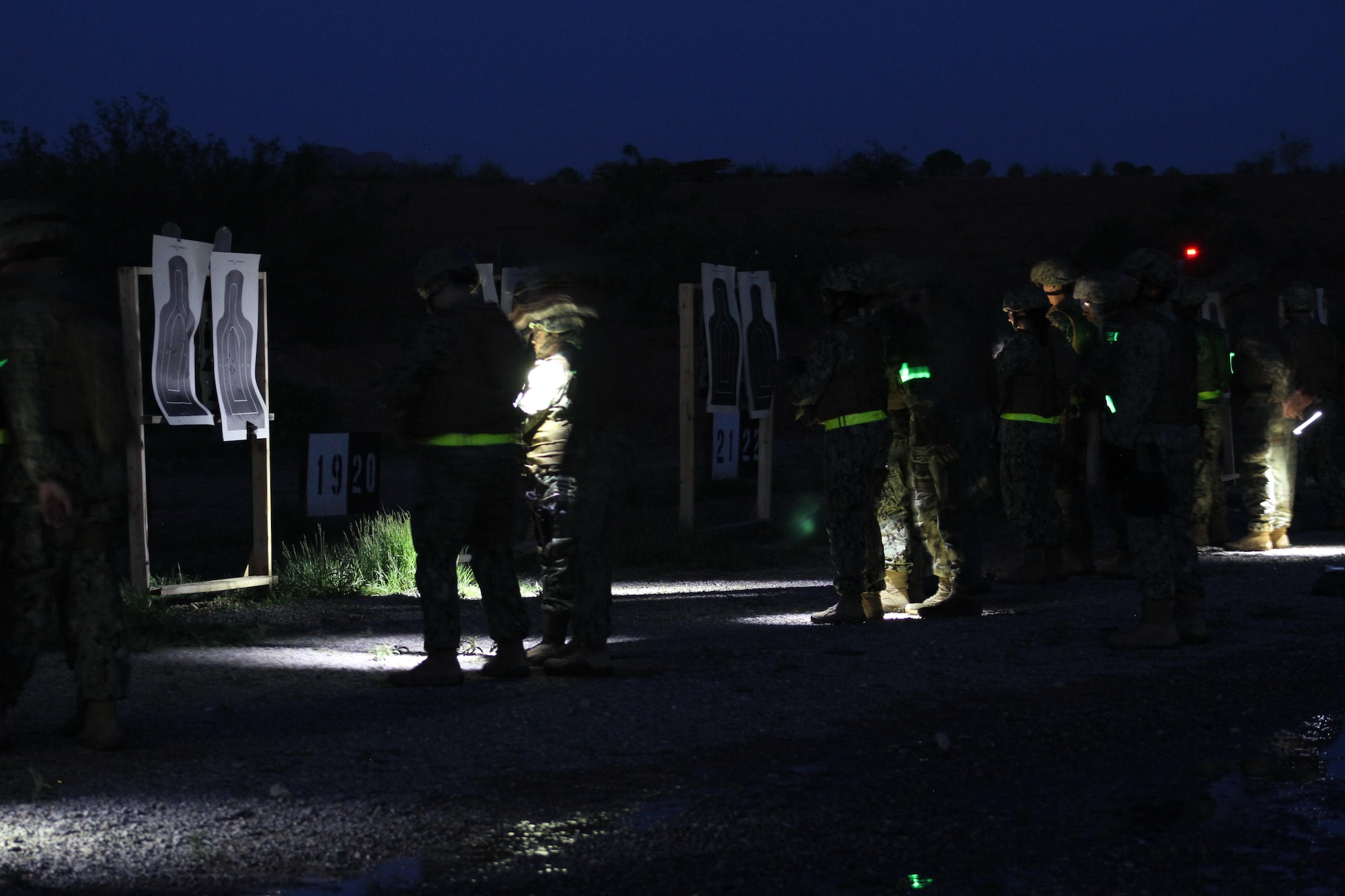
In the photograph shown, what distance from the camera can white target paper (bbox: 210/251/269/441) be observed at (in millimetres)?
10336

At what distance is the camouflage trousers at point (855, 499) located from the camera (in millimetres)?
9125

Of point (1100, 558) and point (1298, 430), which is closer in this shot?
point (1100, 558)

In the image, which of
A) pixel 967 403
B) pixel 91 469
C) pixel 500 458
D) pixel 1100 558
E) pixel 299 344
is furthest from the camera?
pixel 299 344

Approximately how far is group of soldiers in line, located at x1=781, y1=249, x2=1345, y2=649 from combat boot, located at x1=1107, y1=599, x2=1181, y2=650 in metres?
0.01

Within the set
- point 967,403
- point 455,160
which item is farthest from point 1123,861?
point 455,160

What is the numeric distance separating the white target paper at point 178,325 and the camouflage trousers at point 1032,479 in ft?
17.2

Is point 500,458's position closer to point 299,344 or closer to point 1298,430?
point 1298,430

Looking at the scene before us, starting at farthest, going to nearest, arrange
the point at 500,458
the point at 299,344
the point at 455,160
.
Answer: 1. the point at 455,160
2. the point at 299,344
3. the point at 500,458

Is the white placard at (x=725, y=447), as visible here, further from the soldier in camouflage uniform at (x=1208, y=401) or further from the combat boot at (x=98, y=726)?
the combat boot at (x=98, y=726)

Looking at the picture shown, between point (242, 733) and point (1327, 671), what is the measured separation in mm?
5054

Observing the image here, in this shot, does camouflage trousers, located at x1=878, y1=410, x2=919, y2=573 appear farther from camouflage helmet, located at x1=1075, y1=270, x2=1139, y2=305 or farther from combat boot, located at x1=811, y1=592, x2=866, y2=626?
camouflage helmet, located at x1=1075, y1=270, x2=1139, y2=305

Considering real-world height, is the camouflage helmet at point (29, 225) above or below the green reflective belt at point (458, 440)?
above

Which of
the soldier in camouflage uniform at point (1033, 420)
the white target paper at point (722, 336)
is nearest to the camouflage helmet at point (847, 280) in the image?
the soldier in camouflage uniform at point (1033, 420)

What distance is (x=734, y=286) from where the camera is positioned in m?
14.4
